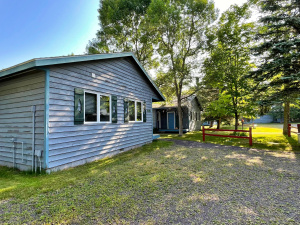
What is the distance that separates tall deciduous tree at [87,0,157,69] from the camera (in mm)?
13938

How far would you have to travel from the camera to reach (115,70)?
6875 mm

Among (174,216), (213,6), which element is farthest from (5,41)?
(174,216)

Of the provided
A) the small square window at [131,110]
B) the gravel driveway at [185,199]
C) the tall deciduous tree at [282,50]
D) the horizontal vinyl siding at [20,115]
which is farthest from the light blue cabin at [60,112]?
the tall deciduous tree at [282,50]

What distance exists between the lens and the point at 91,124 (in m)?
5.52

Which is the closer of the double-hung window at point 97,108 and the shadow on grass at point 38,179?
the shadow on grass at point 38,179

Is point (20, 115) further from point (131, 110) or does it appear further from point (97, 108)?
point (131, 110)

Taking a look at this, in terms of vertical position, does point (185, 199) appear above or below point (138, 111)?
below

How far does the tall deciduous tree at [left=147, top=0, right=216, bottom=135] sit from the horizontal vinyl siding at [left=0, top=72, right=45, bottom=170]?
10.1 metres

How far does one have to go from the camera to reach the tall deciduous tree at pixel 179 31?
11852 mm

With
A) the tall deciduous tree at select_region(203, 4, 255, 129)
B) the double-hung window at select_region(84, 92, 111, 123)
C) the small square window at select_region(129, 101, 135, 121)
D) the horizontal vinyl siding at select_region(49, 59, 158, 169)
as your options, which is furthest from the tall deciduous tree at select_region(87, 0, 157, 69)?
the double-hung window at select_region(84, 92, 111, 123)

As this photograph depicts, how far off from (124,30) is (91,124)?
12.8 meters

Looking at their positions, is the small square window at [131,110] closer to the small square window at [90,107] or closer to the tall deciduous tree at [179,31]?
the small square window at [90,107]

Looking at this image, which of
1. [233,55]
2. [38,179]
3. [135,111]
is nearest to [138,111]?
[135,111]

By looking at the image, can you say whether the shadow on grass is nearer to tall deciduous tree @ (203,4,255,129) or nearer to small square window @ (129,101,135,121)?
small square window @ (129,101,135,121)
